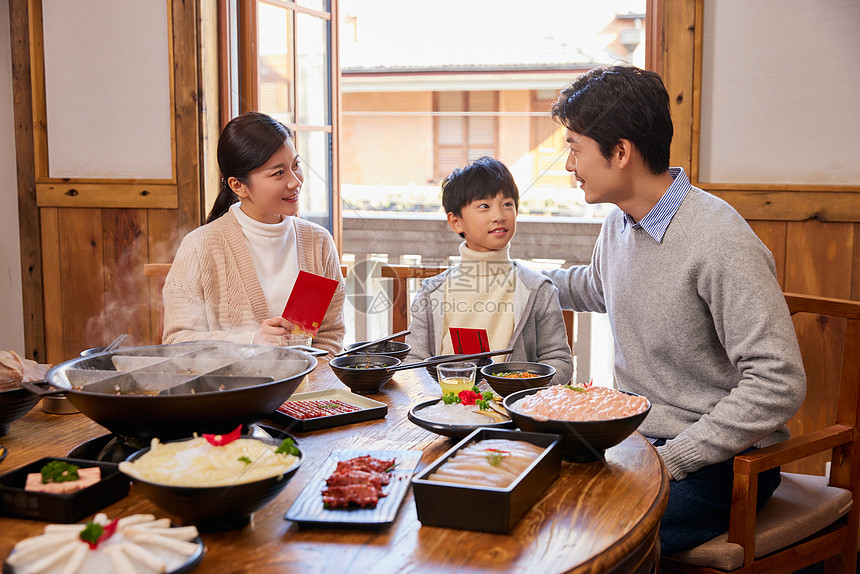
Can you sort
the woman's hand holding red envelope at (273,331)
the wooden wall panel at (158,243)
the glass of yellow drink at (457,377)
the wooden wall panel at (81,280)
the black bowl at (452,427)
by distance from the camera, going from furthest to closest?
the wooden wall panel at (81,280)
the wooden wall panel at (158,243)
the woman's hand holding red envelope at (273,331)
the glass of yellow drink at (457,377)
the black bowl at (452,427)

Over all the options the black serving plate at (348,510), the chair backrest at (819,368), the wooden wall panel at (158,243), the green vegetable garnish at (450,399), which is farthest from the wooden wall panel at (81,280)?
the chair backrest at (819,368)

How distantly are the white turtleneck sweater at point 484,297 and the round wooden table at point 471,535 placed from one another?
0.94 meters

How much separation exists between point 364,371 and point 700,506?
771mm

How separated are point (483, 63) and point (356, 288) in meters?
5.78

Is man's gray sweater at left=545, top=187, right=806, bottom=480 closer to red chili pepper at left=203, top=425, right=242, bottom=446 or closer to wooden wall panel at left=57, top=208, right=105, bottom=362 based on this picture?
red chili pepper at left=203, top=425, right=242, bottom=446

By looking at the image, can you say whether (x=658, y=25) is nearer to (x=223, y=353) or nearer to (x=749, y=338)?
(x=749, y=338)

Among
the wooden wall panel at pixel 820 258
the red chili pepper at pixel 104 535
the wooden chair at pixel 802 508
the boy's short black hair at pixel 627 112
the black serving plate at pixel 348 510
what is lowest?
the wooden chair at pixel 802 508

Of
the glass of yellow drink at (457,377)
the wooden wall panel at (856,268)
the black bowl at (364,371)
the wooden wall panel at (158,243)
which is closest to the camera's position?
the glass of yellow drink at (457,377)

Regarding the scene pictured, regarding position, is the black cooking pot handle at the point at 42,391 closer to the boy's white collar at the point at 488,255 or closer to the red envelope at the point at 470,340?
the red envelope at the point at 470,340

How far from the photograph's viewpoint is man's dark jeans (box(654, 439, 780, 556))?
1.47 metres

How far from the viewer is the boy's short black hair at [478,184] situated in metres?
2.13

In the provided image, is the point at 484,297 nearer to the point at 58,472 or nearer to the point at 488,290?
the point at 488,290

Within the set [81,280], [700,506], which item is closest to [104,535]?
[700,506]

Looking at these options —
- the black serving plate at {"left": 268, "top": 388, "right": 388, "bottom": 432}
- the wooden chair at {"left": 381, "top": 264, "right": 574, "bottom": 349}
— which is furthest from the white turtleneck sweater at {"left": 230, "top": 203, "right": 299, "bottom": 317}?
the black serving plate at {"left": 268, "top": 388, "right": 388, "bottom": 432}
